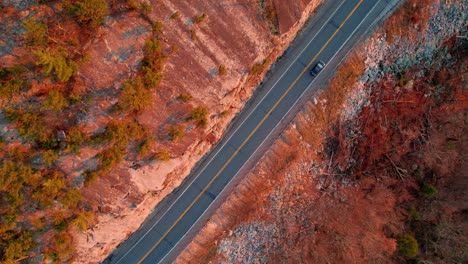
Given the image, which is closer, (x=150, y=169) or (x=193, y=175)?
(x=150, y=169)

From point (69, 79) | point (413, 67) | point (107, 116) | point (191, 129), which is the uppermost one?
point (69, 79)

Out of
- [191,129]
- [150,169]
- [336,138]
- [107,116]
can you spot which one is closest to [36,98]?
[107,116]

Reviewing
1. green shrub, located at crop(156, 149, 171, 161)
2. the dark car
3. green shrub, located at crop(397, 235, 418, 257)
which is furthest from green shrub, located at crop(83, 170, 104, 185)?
green shrub, located at crop(397, 235, 418, 257)

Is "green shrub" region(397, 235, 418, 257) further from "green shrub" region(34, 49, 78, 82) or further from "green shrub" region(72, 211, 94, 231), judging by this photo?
"green shrub" region(34, 49, 78, 82)

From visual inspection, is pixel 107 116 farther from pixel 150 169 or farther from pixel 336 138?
pixel 336 138

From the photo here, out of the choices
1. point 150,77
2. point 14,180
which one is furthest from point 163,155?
point 14,180
